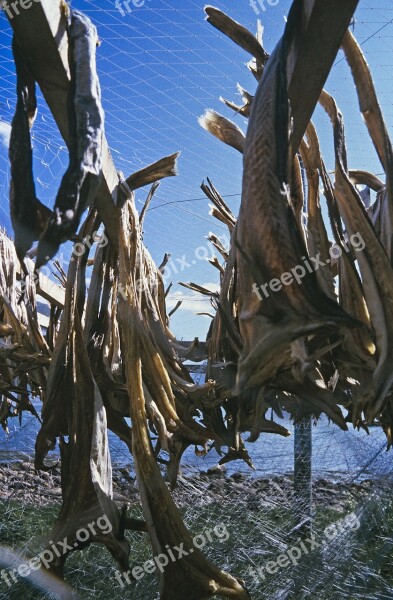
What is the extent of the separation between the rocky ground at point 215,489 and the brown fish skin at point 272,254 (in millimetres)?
2062

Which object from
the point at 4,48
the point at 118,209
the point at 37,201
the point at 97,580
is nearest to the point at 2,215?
the point at 4,48

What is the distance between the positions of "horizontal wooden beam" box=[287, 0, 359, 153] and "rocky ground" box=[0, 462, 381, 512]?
6.75ft

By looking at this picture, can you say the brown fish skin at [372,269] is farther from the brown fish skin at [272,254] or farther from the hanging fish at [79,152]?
the hanging fish at [79,152]

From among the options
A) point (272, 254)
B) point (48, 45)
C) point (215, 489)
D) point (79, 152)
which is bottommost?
point (215, 489)

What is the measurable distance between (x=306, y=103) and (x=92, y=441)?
54 cm

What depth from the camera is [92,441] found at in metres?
0.87

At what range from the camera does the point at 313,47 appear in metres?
0.52

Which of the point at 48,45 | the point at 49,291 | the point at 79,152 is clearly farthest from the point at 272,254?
the point at 49,291

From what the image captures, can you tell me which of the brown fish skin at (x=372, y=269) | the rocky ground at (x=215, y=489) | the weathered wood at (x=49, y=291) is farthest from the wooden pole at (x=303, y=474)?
the brown fish skin at (x=372, y=269)

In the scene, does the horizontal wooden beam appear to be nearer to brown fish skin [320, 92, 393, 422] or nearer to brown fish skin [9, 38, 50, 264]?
brown fish skin [320, 92, 393, 422]

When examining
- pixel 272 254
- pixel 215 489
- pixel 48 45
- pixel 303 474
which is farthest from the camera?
pixel 215 489

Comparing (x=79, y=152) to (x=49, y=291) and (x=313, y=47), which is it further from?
(x=49, y=291)

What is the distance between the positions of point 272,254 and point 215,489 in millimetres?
2730

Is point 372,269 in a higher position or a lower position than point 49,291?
lower
